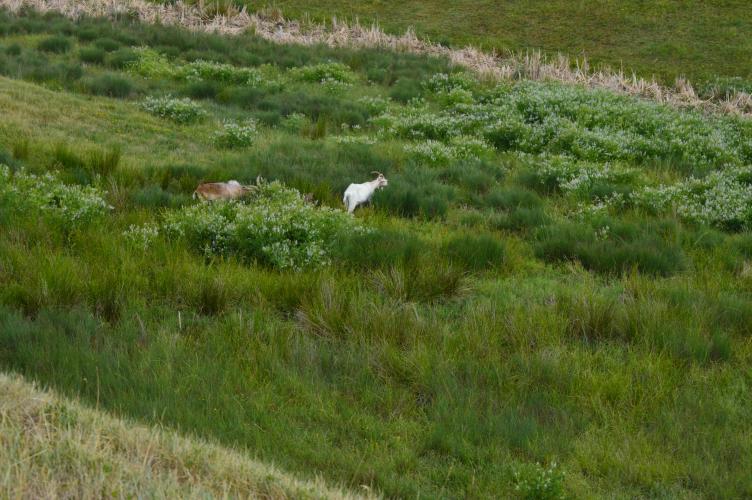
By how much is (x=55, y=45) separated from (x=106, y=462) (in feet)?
54.2

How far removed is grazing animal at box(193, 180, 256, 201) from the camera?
326 inches

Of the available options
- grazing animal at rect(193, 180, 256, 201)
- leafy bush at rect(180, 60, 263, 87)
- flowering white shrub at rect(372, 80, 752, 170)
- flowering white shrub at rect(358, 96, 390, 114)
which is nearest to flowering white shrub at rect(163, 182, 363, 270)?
grazing animal at rect(193, 180, 256, 201)

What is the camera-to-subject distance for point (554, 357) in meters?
5.16

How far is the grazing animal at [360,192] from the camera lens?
28.5ft

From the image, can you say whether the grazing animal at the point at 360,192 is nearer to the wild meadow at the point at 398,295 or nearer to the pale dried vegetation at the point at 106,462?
the wild meadow at the point at 398,295

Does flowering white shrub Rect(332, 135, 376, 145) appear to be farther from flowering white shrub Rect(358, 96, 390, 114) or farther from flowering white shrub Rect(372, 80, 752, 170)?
flowering white shrub Rect(358, 96, 390, 114)

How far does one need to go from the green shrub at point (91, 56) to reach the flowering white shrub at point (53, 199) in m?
9.75

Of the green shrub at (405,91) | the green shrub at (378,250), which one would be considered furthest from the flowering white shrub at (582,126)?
the green shrub at (378,250)

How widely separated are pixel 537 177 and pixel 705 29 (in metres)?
24.1

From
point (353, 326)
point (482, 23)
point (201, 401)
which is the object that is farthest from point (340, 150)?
point (482, 23)

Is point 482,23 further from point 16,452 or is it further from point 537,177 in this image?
point 16,452

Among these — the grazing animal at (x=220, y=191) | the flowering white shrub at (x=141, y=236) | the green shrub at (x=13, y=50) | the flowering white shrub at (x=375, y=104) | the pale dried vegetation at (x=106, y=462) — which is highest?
the pale dried vegetation at (x=106, y=462)

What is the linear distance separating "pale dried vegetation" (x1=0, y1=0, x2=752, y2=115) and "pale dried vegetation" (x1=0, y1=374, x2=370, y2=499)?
55.2ft

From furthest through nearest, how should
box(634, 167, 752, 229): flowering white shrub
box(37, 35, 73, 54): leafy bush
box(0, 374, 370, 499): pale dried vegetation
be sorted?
box(37, 35, 73, 54): leafy bush, box(634, 167, 752, 229): flowering white shrub, box(0, 374, 370, 499): pale dried vegetation
